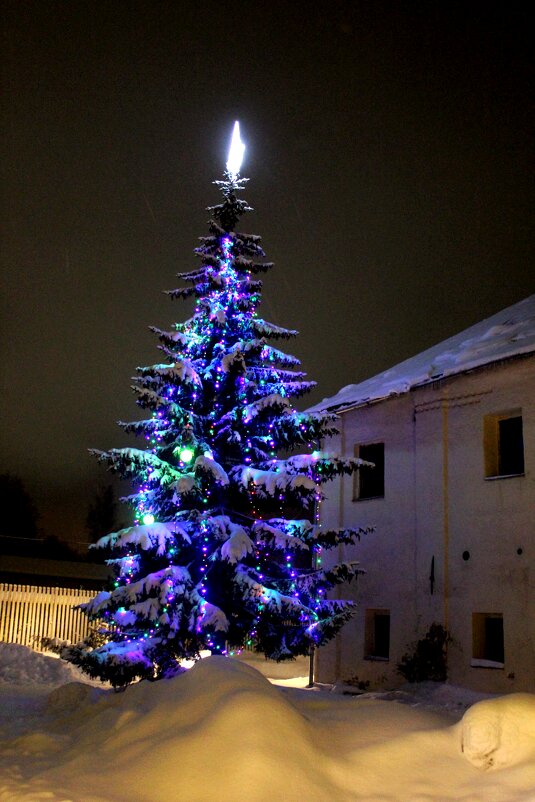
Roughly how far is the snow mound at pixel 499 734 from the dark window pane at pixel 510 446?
27.6 feet

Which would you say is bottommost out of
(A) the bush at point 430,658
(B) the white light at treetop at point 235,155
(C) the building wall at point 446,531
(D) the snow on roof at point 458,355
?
(A) the bush at point 430,658

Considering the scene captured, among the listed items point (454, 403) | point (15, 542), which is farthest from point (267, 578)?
point (15, 542)

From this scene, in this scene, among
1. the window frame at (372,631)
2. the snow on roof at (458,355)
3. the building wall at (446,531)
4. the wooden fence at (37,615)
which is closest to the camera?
the building wall at (446,531)

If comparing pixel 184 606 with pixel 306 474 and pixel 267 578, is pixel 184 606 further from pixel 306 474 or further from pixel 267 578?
pixel 306 474

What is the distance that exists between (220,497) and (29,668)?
7.13 meters

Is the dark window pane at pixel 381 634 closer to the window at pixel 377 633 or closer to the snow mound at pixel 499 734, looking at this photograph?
the window at pixel 377 633

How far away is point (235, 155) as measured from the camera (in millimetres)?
13406

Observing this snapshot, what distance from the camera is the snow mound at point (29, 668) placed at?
50.2 ft

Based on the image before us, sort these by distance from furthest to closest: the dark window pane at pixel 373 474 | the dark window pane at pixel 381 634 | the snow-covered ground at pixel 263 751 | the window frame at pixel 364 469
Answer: the dark window pane at pixel 373 474, the window frame at pixel 364 469, the dark window pane at pixel 381 634, the snow-covered ground at pixel 263 751

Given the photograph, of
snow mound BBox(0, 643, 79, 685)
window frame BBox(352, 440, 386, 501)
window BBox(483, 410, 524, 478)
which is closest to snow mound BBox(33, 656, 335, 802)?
snow mound BBox(0, 643, 79, 685)

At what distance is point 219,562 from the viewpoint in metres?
11.4

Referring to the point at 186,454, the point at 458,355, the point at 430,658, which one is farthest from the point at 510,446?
the point at 186,454

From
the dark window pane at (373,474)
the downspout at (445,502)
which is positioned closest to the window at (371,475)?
the dark window pane at (373,474)

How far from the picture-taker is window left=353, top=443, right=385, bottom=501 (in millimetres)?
17469
